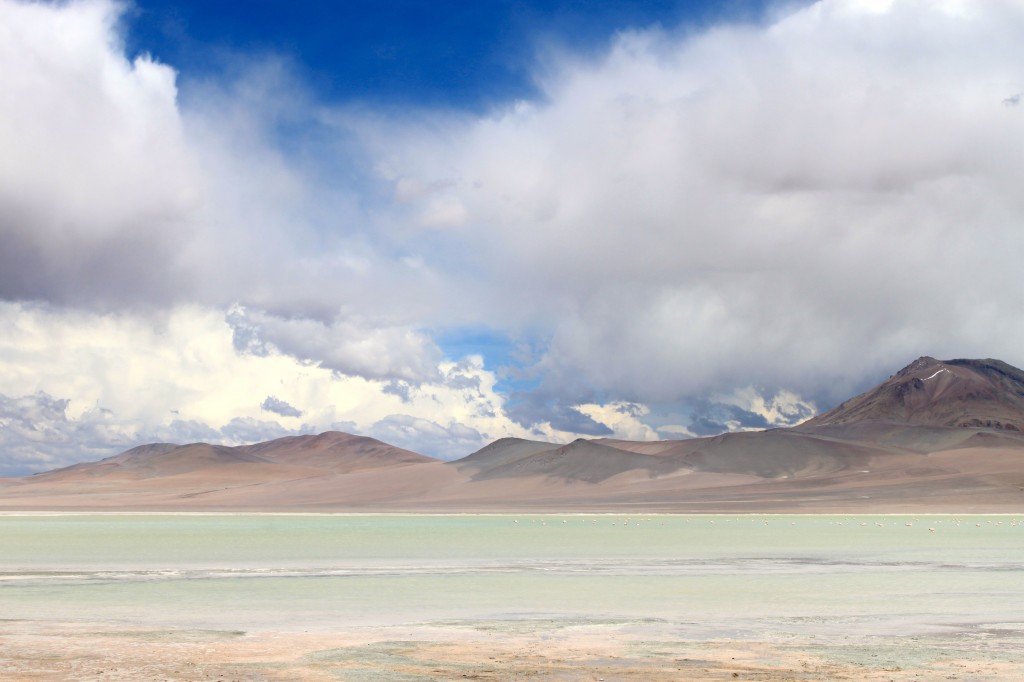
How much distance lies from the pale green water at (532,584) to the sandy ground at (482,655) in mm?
1542

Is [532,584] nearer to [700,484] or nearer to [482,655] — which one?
[482,655]

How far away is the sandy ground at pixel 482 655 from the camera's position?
1521 centimetres

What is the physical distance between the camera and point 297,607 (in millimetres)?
24734

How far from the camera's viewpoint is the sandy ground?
15211 millimetres

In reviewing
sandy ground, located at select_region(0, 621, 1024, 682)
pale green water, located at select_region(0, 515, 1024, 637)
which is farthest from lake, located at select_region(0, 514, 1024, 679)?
sandy ground, located at select_region(0, 621, 1024, 682)

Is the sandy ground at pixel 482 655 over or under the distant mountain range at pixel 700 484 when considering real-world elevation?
under

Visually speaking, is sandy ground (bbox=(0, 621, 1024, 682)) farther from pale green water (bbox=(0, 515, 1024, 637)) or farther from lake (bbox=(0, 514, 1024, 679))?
pale green water (bbox=(0, 515, 1024, 637))

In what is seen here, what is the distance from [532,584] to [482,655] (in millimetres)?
13255

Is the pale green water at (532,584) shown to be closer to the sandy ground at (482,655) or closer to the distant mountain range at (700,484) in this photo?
the sandy ground at (482,655)

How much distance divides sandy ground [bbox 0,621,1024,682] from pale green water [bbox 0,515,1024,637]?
1.54m

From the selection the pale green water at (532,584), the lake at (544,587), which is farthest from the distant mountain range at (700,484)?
the lake at (544,587)

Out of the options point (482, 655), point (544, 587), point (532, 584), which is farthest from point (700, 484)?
point (482, 655)

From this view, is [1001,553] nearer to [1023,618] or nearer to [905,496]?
[1023,618]

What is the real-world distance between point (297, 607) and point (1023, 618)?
50.4 ft
